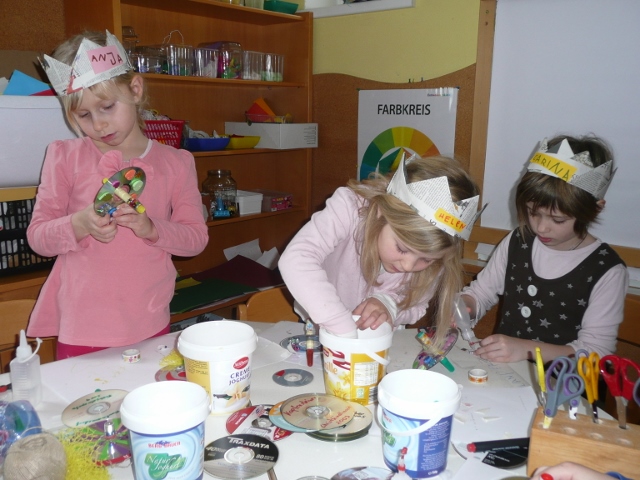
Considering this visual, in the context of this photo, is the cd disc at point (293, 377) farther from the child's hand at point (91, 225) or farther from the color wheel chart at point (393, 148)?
the color wheel chart at point (393, 148)

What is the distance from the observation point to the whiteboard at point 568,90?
74.4 inches

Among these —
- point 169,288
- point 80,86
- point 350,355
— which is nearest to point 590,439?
point 350,355

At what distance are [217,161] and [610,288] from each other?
1862mm

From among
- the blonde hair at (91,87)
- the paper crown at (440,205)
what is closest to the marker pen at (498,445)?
the paper crown at (440,205)

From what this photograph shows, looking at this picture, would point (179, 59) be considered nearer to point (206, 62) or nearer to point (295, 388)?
point (206, 62)

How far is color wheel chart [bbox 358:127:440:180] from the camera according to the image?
→ 7.91ft

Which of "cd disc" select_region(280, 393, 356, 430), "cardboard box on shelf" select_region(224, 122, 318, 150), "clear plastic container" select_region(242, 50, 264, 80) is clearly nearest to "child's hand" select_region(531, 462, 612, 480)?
"cd disc" select_region(280, 393, 356, 430)

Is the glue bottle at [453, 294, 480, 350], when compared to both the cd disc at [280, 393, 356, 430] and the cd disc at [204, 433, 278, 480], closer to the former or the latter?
the cd disc at [280, 393, 356, 430]

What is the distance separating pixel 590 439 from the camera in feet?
2.39

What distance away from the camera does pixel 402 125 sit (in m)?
2.47

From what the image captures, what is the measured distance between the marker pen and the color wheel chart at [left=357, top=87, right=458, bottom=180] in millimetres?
1537

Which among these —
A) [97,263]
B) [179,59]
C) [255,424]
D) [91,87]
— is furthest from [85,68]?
[179,59]

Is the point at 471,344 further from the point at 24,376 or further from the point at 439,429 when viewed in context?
the point at 24,376

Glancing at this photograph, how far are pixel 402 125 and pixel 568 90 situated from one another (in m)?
0.70
